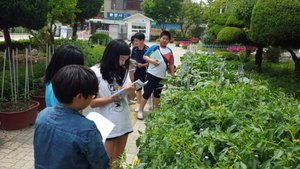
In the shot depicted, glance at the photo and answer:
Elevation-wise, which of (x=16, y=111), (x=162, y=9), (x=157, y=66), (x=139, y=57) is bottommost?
(x=16, y=111)

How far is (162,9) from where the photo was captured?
34.2 meters

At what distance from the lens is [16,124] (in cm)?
448

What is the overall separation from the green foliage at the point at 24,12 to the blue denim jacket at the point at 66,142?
625cm

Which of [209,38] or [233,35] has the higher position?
[209,38]

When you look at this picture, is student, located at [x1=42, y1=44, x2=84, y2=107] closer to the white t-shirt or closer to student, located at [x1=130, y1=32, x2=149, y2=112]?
the white t-shirt

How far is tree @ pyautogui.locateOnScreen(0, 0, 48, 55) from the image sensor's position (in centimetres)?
664

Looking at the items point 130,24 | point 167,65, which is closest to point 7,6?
point 167,65

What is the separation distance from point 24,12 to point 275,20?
20.8ft

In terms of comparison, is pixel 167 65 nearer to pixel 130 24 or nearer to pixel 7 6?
pixel 7 6

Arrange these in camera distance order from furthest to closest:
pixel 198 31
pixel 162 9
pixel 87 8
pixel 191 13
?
pixel 198 31
pixel 162 9
pixel 191 13
pixel 87 8

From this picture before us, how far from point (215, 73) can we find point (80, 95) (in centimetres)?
254

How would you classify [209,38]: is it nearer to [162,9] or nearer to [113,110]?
[162,9]

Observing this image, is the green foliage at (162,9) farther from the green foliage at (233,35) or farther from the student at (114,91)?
the student at (114,91)

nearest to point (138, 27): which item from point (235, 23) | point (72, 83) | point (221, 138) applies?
point (235, 23)
